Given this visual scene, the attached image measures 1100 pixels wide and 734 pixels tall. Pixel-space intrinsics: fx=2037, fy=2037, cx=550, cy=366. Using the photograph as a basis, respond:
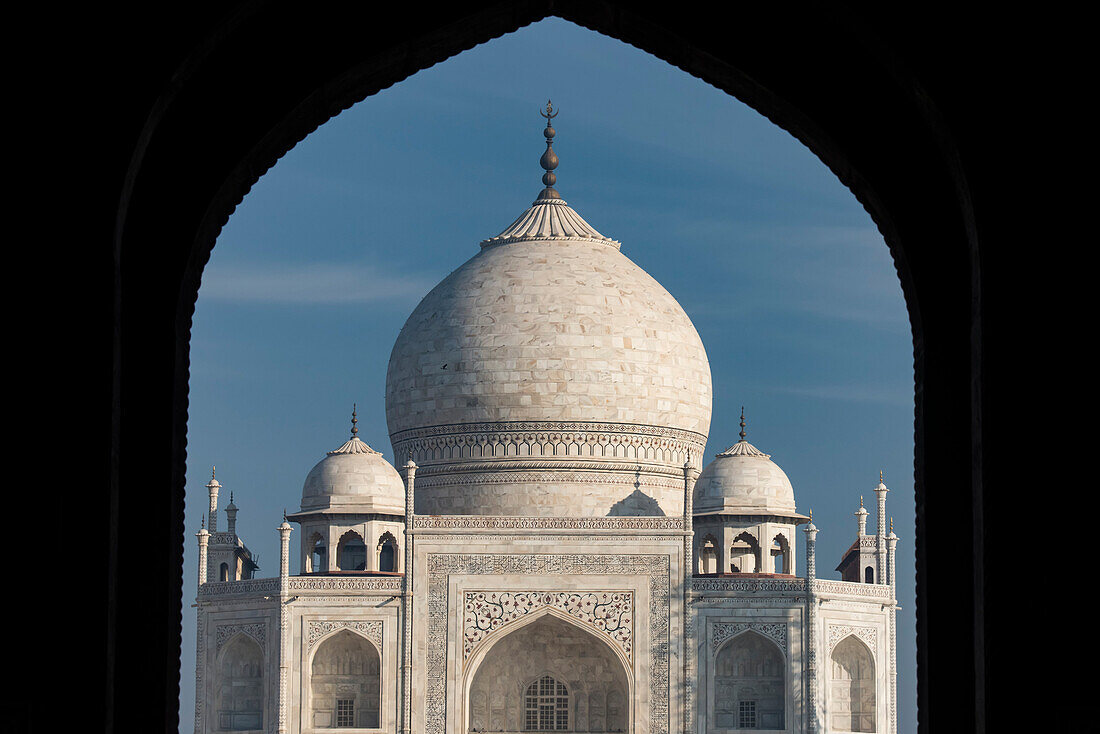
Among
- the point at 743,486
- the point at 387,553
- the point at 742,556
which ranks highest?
the point at 743,486

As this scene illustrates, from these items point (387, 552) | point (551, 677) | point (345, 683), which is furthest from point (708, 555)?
point (345, 683)

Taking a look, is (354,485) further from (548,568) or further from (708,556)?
(708,556)

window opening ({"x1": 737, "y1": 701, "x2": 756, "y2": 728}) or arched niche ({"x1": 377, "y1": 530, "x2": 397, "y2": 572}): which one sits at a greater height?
arched niche ({"x1": 377, "y1": 530, "x2": 397, "y2": 572})

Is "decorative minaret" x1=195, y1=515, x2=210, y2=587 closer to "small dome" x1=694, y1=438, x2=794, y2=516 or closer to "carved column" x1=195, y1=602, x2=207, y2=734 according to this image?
"carved column" x1=195, y1=602, x2=207, y2=734

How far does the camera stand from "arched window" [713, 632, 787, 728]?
91.8 feet

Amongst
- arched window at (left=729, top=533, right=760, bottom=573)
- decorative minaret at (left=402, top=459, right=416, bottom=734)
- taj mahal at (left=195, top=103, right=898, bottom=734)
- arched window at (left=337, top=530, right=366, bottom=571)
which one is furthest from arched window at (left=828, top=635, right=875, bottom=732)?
arched window at (left=337, top=530, right=366, bottom=571)

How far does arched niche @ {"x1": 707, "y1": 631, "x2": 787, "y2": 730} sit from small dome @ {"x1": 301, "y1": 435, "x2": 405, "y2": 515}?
5754 mm

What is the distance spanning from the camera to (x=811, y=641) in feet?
92.2

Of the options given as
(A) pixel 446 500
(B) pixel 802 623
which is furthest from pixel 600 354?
(B) pixel 802 623

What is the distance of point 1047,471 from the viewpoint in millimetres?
5762

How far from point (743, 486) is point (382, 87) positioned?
2323 centimetres

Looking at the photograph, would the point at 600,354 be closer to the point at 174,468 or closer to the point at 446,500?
the point at 446,500

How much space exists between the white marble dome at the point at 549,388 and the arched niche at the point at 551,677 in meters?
2.27

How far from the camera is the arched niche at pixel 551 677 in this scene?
2906 centimetres
